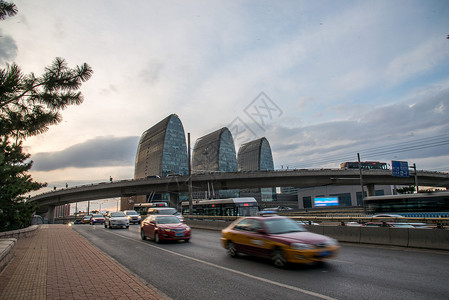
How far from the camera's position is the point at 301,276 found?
7.21 metres

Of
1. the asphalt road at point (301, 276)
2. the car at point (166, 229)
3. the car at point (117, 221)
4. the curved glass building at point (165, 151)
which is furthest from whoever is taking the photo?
the curved glass building at point (165, 151)

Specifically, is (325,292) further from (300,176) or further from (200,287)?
(300,176)

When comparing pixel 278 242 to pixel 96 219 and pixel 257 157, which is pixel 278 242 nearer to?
pixel 96 219

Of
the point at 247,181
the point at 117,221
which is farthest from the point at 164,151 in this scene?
the point at 117,221

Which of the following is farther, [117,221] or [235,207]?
[235,207]

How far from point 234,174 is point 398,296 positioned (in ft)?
177

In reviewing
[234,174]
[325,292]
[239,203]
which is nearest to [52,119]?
[325,292]

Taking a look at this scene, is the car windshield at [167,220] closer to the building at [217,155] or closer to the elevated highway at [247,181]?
the elevated highway at [247,181]

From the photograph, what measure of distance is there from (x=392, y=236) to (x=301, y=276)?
25.0 feet

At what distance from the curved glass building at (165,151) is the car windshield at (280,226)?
123m

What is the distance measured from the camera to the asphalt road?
580 cm

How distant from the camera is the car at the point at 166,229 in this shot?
569 inches

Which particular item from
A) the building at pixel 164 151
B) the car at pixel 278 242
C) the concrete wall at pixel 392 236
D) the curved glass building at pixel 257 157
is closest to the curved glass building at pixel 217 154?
the building at pixel 164 151

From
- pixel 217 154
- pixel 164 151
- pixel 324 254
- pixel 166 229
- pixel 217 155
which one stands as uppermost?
pixel 164 151
